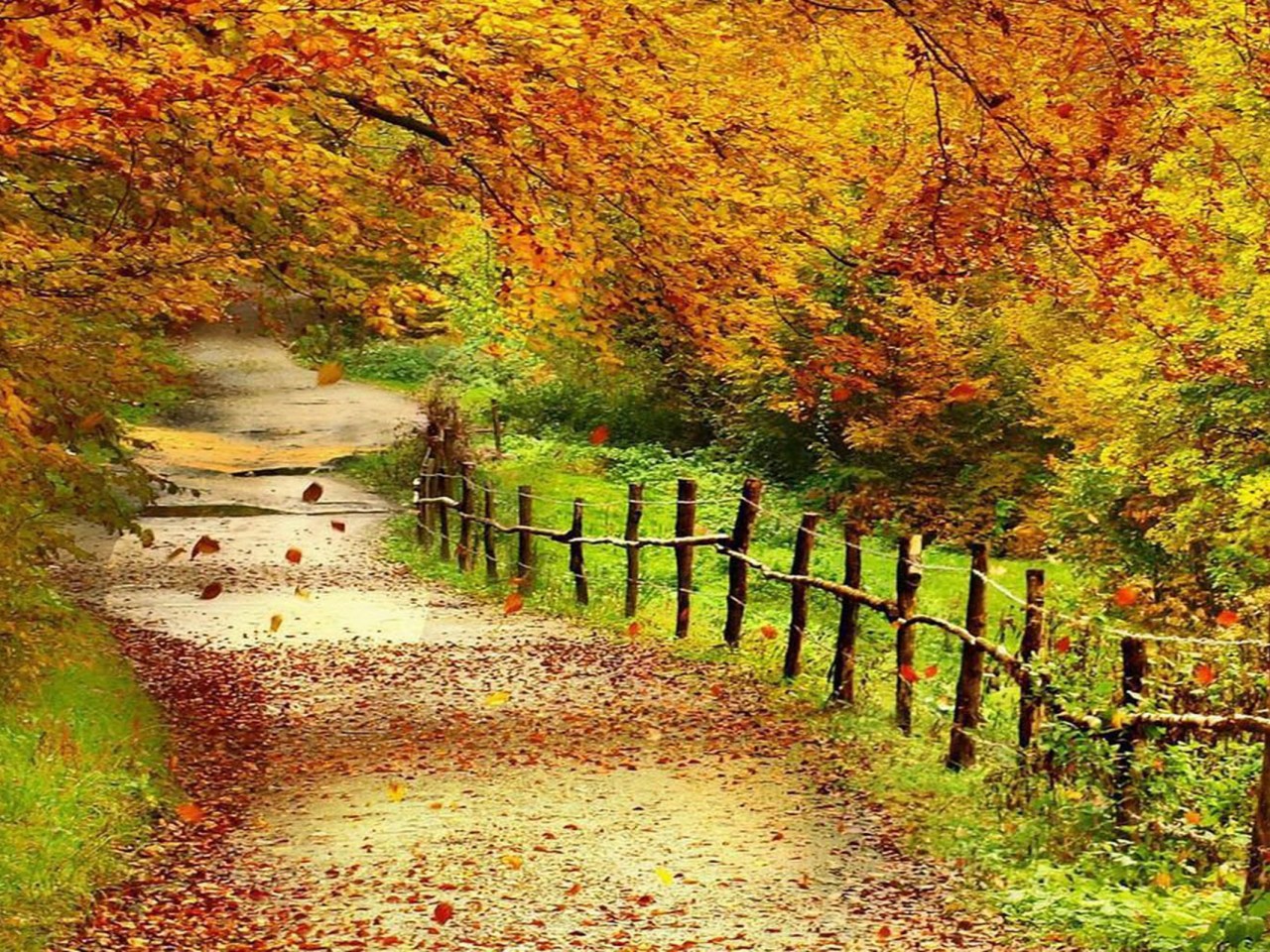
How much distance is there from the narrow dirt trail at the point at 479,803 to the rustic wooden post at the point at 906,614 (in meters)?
0.67

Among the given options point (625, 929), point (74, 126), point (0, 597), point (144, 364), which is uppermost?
point (74, 126)

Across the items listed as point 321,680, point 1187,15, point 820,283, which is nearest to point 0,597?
point 321,680

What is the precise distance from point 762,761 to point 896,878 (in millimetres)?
2397

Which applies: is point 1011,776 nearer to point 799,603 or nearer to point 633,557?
point 799,603

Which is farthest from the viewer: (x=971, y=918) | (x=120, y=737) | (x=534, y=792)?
(x=120, y=737)

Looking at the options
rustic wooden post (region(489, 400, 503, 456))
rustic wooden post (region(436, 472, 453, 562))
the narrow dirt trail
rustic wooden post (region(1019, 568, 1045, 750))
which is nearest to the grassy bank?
rustic wooden post (region(1019, 568, 1045, 750))

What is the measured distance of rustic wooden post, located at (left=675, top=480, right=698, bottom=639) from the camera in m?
14.5

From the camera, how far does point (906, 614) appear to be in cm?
1028

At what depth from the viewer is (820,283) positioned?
20.4 metres

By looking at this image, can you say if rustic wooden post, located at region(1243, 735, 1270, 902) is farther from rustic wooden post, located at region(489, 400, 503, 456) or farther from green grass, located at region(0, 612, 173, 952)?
rustic wooden post, located at region(489, 400, 503, 456)

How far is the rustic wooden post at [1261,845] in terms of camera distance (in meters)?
5.72

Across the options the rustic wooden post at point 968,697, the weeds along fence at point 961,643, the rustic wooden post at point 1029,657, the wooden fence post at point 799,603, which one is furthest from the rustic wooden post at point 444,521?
the rustic wooden post at point 1029,657

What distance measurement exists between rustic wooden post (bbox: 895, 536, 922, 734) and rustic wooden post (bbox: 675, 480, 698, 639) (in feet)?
14.0

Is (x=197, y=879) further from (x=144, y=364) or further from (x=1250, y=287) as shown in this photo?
(x=1250, y=287)
